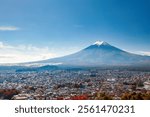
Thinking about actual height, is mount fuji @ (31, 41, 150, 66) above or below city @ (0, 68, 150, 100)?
above

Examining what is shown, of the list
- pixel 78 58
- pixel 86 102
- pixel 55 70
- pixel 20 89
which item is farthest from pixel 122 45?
pixel 86 102

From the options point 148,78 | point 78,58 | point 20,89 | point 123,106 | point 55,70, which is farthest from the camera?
point 78,58

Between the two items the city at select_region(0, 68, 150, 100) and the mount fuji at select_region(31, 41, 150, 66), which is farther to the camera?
the mount fuji at select_region(31, 41, 150, 66)

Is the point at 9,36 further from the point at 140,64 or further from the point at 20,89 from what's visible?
the point at 140,64

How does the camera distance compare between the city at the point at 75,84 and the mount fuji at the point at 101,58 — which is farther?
the mount fuji at the point at 101,58

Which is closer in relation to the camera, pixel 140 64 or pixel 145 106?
pixel 145 106

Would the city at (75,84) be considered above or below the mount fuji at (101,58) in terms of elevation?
below

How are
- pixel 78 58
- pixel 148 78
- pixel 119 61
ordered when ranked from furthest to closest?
1. pixel 78 58
2. pixel 119 61
3. pixel 148 78

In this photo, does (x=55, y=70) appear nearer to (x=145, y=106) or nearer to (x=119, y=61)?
(x=119, y=61)

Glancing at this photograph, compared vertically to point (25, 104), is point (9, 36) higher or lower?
higher

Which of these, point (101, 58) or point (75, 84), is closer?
point (75, 84)
